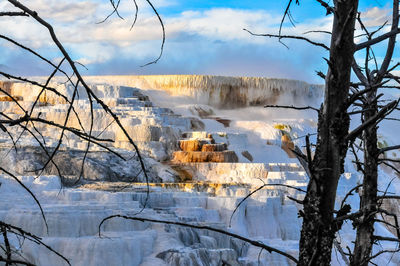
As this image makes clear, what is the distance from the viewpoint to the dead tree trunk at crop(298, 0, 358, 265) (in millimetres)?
2299

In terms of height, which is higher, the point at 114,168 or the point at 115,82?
the point at 115,82

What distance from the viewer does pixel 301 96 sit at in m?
37.0

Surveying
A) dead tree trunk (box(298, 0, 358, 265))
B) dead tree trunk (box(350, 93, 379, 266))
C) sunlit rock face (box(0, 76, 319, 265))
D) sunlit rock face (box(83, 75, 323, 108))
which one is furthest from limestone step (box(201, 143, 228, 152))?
dead tree trunk (box(298, 0, 358, 265))

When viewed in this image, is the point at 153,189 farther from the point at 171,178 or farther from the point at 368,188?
the point at 368,188

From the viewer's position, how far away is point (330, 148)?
7.68 feet

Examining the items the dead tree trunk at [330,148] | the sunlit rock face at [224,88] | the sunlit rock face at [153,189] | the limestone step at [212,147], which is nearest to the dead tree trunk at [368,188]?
the sunlit rock face at [153,189]

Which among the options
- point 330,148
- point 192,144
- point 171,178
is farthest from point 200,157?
point 330,148

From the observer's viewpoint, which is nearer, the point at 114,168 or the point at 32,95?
the point at 114,168

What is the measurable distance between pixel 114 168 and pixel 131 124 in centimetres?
482

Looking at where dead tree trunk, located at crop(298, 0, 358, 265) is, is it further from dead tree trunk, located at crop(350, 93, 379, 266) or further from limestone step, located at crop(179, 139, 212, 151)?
limestone step, located at crop(179, 139, 212, 151)

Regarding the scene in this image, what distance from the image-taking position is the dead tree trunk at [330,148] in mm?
2299

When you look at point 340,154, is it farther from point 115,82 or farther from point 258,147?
point 115,82

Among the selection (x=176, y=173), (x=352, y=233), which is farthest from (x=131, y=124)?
(x=352, y=233)

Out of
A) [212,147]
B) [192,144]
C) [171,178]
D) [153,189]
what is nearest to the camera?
[153,189]
